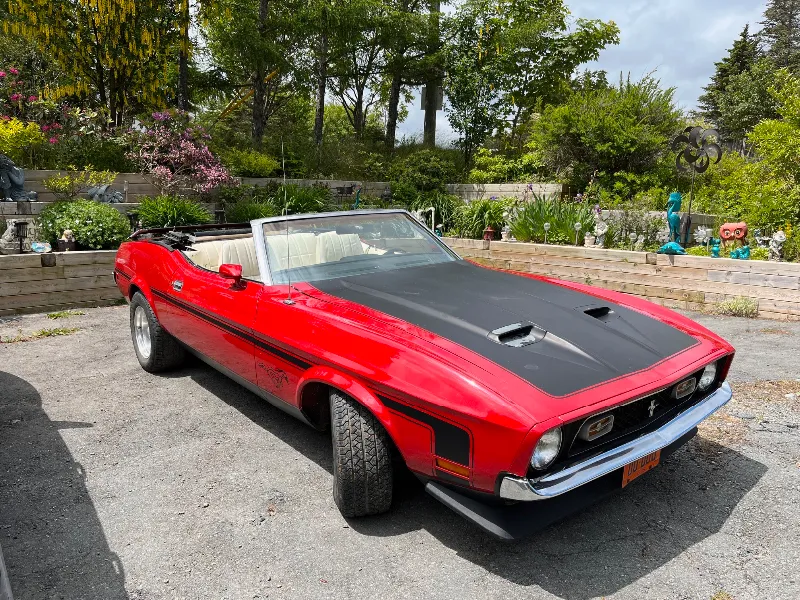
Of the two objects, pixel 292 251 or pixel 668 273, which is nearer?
pixel 292 251

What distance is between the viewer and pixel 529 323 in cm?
275

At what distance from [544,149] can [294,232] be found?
11.2 m

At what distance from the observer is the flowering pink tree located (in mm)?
10281

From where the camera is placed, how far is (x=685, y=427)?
261 centimetres

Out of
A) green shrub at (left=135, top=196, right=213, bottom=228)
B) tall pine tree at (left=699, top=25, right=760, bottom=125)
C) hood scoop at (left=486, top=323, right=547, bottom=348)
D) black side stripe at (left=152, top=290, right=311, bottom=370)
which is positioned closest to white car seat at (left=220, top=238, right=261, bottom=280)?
black side stripe at (left=152, top=290, right=311, bottom=370)

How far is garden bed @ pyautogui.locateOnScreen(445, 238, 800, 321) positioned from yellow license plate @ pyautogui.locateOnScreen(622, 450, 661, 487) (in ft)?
17.0

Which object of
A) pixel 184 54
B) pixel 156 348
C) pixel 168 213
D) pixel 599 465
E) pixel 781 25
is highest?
pixel 781 25

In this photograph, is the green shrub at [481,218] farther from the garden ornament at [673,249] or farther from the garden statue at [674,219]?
the garden ornament at [673,249]

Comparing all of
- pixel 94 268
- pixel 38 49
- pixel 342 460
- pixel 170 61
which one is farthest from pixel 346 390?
pixel 170 61

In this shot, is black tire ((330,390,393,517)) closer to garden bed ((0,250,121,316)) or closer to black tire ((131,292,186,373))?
black tire ((131,292,186,373))

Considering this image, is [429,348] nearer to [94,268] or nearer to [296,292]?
[296,292]

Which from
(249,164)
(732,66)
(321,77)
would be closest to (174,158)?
(249,164)

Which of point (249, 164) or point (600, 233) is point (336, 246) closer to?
point (600, 233)

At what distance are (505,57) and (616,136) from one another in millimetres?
5603
